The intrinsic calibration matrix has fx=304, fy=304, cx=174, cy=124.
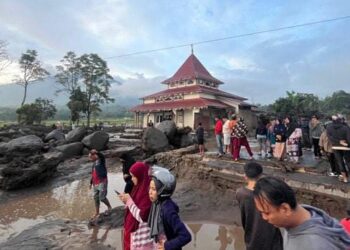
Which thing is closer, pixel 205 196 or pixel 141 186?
pixel 141 186

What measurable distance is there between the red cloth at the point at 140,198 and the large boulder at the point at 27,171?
409 inches

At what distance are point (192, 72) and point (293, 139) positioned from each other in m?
27.7

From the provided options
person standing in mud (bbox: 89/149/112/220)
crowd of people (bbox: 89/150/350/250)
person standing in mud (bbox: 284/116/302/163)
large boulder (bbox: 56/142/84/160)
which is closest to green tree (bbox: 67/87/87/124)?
large boulder (bbox: 56/142/84/160)

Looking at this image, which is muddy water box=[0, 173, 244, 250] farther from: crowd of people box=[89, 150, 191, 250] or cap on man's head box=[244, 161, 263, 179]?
cap on man's head box=[244, 161, 263, 179]

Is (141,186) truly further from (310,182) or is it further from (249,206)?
(310,182)

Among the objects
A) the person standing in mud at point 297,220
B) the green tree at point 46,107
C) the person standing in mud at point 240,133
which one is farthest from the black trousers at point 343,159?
the green tree at point 46,107

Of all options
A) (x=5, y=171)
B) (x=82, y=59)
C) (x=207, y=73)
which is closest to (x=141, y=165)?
(x=5, y=171)

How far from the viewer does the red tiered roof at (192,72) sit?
117 feet

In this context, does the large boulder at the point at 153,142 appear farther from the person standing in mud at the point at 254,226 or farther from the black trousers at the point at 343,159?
the person standing in mud at the point at 254,226

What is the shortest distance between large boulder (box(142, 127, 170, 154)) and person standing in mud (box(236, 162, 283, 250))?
1361cm

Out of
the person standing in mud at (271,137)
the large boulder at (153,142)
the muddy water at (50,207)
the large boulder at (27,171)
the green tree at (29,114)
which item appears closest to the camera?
the muddy water at (50,207)

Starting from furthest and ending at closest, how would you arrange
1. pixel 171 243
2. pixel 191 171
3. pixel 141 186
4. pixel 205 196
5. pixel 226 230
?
1. pixel 191 171
2. pixel 205 196
3. pixel 226 230
4. pixel 141 186
5. pixel 171 243

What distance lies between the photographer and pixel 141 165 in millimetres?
3441

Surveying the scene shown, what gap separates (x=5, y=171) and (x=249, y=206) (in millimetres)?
11708
